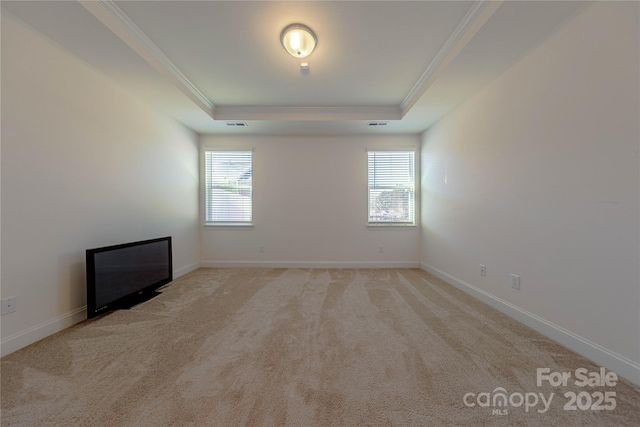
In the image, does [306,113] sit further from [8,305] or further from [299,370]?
A: [8,305]

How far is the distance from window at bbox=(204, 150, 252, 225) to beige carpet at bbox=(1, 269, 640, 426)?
2.15 metres

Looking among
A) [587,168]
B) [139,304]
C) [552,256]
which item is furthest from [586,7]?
[139,304]

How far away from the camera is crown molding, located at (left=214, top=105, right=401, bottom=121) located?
378cm

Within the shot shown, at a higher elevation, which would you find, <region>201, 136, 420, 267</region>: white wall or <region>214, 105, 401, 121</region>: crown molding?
<region>214, 105, 401, 121</region>: crown molding

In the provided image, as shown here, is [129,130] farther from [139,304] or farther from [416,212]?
[416,212]

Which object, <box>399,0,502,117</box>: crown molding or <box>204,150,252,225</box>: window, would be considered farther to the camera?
<box>204,150,252,225</box>: window

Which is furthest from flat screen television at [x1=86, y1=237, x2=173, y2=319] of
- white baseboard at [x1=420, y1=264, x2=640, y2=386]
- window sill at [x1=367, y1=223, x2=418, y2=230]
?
white baseboard at [x1=420, y1=264, x2=640, y2=386]

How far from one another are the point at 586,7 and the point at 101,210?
455cm

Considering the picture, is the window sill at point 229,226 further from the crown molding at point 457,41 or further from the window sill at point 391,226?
the crown molding at point 457,41

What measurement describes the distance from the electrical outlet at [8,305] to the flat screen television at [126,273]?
432 millimetres

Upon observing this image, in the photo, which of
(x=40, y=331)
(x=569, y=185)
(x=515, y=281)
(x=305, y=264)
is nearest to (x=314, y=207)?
(x=305, y=264)

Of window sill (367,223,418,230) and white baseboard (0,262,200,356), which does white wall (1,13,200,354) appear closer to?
white baseboard (0,262,200,356)

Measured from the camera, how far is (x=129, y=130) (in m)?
2.98

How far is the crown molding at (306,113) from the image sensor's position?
3.78 meters
